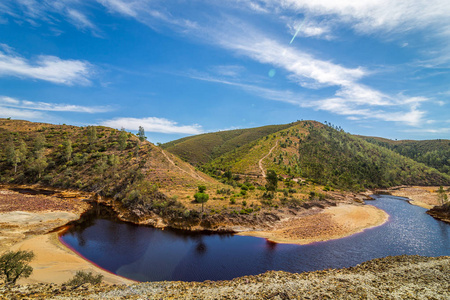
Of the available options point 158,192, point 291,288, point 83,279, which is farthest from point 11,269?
point 158,192

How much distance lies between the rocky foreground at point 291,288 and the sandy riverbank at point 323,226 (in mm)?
14033

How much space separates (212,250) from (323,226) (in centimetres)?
3020

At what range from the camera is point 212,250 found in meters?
35.8

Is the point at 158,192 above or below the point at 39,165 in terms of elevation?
below

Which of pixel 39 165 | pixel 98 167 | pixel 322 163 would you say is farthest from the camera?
pixel 322 163

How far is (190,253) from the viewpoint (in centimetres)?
3431

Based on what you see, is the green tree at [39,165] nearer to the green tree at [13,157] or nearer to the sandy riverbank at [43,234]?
the green tree at [13,157]

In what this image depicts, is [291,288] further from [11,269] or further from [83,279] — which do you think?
[11,269]

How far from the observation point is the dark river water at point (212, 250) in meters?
29.4

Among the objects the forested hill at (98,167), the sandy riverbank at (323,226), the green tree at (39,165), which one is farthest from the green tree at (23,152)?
the sandy riverbank at (323,226)

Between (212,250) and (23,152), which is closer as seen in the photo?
(212,250)

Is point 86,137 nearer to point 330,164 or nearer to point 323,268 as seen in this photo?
point 323,268

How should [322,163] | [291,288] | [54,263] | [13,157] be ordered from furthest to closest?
[322,163] → [13,157] → [54,263] → [291,288]

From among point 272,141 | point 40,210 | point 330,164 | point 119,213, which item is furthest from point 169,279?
point 272,141
